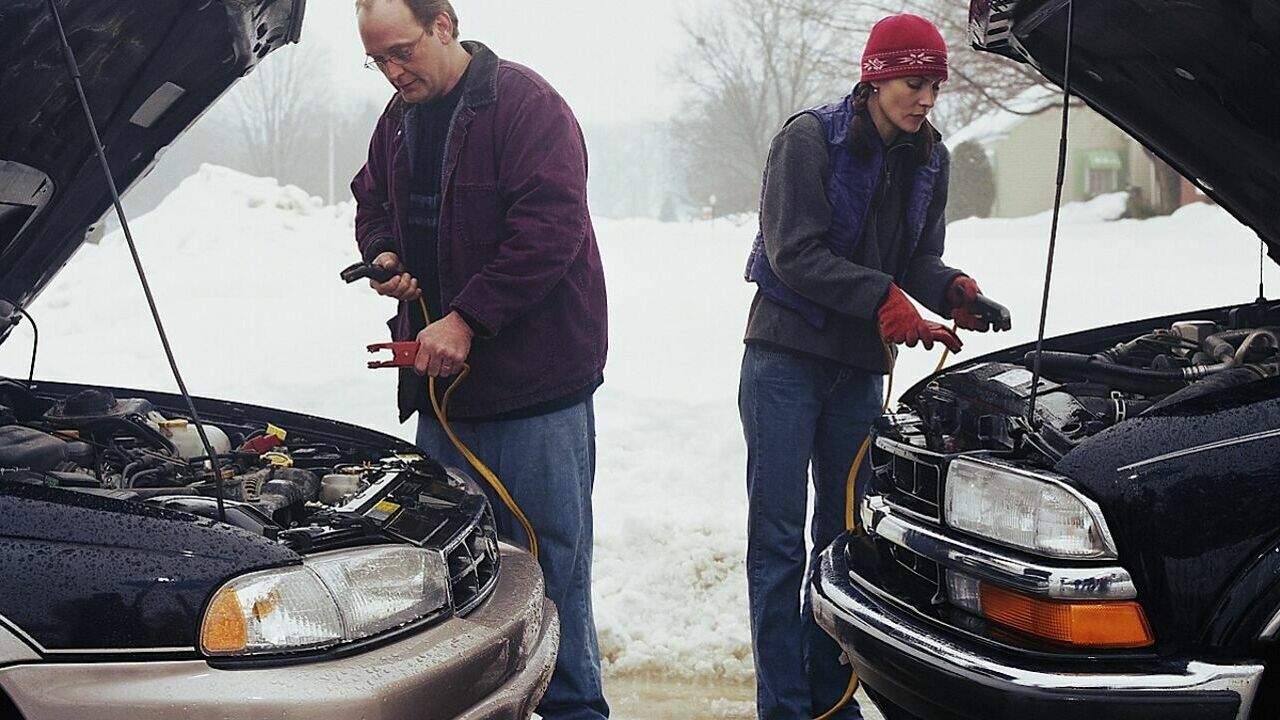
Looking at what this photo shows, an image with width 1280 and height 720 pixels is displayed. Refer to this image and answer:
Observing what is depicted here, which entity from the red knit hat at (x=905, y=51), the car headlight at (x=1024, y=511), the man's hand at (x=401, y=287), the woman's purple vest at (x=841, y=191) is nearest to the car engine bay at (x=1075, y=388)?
the car headlight at (x=1024, y=511)

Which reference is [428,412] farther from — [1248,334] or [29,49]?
[1248,334]

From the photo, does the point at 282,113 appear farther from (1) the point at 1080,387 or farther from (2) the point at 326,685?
(2) the point at 326,685

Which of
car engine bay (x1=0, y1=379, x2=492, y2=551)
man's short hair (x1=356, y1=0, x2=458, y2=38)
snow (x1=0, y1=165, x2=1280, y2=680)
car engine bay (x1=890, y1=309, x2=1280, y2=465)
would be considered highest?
man's short hair (x1=356, y1=0, x2=458, y2=38)

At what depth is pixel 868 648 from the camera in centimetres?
262

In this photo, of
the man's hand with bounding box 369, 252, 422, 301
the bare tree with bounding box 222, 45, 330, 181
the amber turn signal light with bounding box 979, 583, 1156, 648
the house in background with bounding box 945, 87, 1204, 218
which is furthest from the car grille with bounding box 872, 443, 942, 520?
the bare tree with bounding box 222, 45, 330, 181

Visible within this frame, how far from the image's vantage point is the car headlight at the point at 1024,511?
7.45ft

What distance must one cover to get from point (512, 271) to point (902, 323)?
1011 mm

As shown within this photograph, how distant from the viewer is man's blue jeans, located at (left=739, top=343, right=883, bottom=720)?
355 cm

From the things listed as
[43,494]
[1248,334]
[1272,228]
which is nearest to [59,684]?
[43,494]

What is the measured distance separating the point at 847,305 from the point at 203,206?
1549cm

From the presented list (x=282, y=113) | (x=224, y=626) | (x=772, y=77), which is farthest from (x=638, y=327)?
(x=282, y=113)

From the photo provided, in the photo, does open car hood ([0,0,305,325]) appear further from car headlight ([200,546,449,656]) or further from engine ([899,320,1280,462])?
engine ([899,320,1280,462])

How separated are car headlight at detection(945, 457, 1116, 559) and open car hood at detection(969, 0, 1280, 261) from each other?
1021 millimetres

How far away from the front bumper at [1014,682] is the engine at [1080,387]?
40 cm
